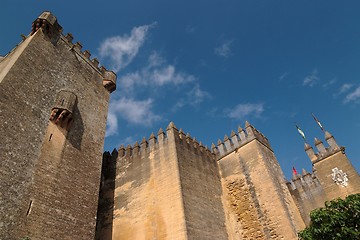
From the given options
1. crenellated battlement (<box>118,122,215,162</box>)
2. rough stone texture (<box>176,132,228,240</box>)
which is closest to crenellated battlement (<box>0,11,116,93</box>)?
crenellated battlement (<box>118,122,215,162</box>)

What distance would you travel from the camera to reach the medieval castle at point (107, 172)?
8.93 metres

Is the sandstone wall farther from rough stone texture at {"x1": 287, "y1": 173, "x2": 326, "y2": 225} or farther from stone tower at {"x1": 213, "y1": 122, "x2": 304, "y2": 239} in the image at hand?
stone tower at {"x1": 213, "y1": 122, "x2": 304, "y2": 239}

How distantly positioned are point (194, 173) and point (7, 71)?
847 centimetres

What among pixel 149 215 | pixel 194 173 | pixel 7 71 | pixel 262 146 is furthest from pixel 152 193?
pixel 7 71

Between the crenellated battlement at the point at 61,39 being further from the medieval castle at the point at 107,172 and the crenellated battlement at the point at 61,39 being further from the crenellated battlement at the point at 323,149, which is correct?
the crenellated battlement at the point at 323,149

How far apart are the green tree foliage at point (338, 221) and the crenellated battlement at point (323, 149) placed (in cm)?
768

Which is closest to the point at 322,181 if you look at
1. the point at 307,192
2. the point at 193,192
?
the point at 307,192

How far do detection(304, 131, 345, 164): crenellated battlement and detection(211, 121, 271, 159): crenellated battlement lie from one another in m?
3.06

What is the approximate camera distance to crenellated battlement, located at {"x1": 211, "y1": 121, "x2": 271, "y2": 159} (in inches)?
574

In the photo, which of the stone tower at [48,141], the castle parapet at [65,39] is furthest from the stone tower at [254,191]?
the castle parapet at [65,39]

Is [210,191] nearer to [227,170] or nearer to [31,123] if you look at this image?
[227,170]

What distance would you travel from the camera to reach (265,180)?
1273 cm

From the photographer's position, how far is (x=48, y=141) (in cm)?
1003

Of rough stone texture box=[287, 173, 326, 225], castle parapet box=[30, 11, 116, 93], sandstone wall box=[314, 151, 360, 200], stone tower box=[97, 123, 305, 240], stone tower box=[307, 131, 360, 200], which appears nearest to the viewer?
stone tower box=[97, 123, 305, 240]
